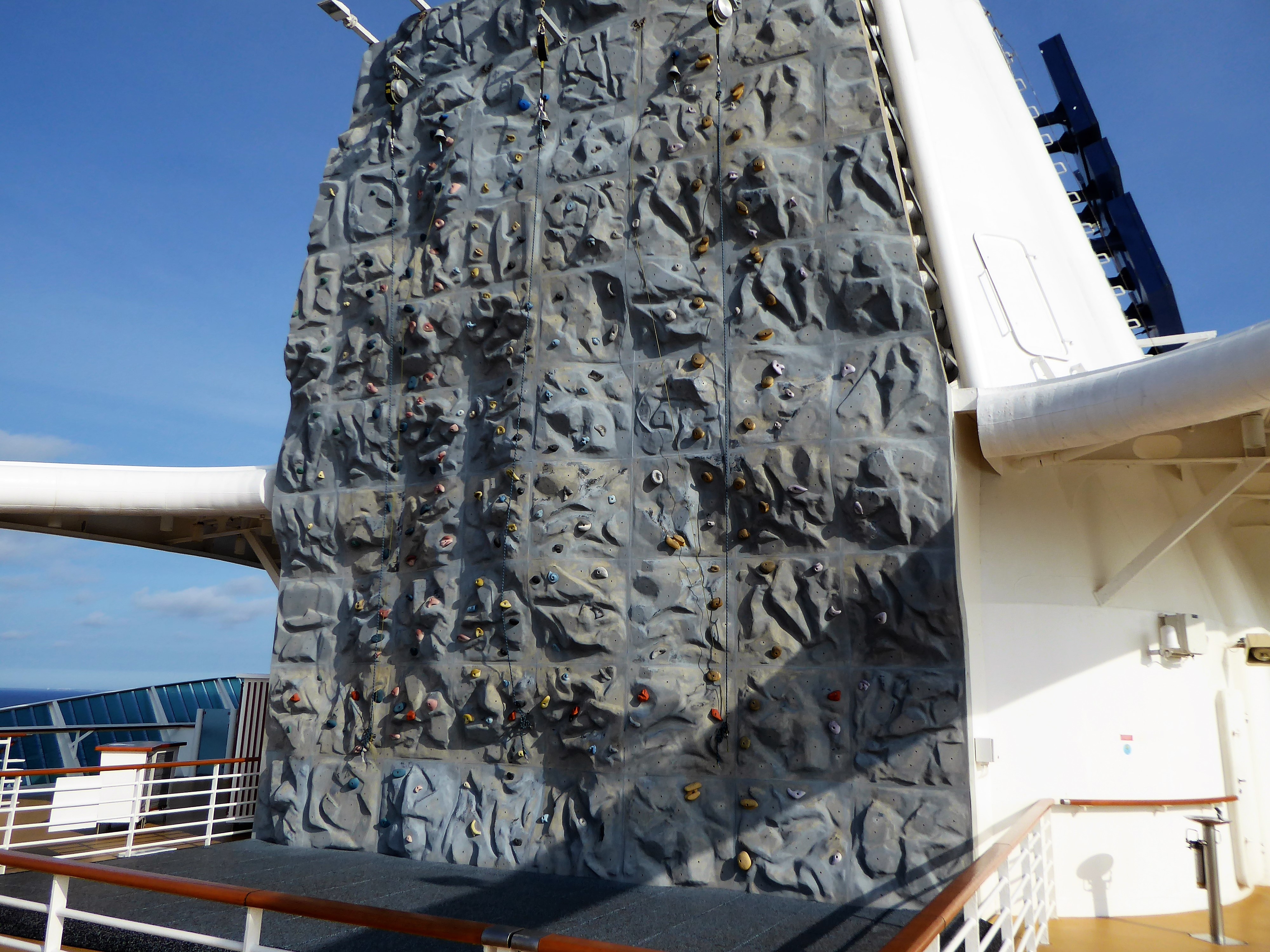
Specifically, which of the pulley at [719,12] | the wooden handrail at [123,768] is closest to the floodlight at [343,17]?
the pulley at [719,12]

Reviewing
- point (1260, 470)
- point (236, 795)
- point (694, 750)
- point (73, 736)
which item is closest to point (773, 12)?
point (1260, 470)

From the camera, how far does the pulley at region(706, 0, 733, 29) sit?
18.3 feet

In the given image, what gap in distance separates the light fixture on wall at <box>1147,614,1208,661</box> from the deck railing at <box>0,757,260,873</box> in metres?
6.22

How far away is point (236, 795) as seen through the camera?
25.0 ft

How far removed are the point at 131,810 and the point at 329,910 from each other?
16.6 ft

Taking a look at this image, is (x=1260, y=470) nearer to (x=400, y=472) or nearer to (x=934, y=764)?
(x=934, y=764)

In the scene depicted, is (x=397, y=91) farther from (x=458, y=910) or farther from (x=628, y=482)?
(x=458, y=910)

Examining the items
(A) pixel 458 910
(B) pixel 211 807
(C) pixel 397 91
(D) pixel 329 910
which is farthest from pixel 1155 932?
(C) pixel 397 91

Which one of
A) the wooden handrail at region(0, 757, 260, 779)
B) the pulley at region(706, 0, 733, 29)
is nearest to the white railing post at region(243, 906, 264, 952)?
the wooden handrail at region(0, 757, 260, 779)

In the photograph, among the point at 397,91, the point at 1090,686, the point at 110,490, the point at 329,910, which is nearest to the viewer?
the point at 329,910

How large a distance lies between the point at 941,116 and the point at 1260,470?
3.22 metres

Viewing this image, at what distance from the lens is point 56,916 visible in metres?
3.09

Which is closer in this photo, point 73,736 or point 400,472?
point 400,472

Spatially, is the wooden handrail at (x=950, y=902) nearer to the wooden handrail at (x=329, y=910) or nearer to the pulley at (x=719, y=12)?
the wooden handrail at (x=329, y=910)
